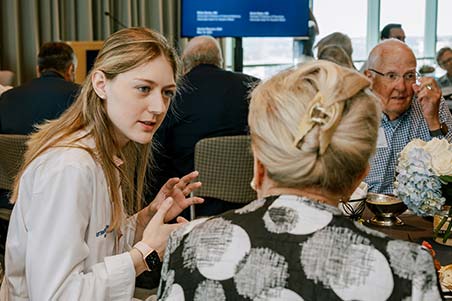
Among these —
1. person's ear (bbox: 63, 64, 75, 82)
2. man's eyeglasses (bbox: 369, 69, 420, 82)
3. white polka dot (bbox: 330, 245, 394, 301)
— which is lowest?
white polka dot (bbox: 330, 245, 394, 301)

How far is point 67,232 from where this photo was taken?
5.18 ft

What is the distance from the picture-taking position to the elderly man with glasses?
2.93 meters

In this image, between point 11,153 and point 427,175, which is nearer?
point 427,175

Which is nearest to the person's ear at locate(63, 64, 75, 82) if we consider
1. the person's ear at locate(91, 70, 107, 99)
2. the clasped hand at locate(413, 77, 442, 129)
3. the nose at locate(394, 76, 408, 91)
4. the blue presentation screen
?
the blue presentation screen

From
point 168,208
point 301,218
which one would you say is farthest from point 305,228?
point 168,208

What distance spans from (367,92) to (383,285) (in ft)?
1.05

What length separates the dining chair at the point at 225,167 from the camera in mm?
3236

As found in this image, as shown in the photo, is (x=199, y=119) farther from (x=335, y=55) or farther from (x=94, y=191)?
(x=94, y=191)

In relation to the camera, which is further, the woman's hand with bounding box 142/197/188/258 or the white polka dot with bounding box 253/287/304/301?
the woman's hand with bounding box 142/197/188/258

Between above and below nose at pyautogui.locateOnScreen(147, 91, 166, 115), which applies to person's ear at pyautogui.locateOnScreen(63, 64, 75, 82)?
below

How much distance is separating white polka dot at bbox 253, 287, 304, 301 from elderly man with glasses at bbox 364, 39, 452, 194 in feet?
6.20

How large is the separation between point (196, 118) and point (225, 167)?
55 centimetres

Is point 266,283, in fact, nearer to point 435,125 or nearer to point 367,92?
point 367,92

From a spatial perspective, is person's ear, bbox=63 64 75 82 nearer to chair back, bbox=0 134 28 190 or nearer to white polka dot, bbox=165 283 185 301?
chair back, bbox=0 134 28 190
